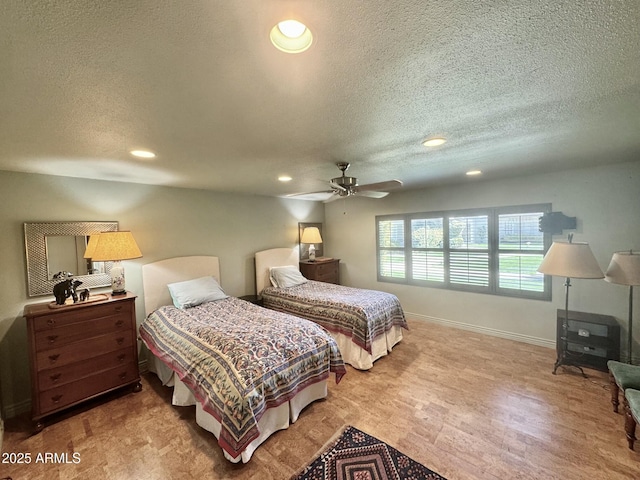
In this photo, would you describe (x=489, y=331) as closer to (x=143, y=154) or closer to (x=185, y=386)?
(x=185, y=386)

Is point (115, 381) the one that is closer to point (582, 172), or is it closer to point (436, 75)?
point (436, 75)

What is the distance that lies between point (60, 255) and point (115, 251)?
2.10ft

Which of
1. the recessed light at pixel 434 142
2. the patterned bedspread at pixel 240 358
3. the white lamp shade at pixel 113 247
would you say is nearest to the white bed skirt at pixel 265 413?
the patterned bedspread at pixel 240 358

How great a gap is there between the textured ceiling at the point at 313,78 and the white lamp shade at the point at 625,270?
1.03 meters

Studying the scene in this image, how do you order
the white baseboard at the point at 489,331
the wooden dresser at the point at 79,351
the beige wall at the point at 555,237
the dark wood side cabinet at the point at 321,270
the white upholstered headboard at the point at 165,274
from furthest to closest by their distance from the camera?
1. the dark wood side cabinet at the point at 321,270
2. the white baseboard at the point at 489,331
3. the white upholstered headboard at the point at 165,274
4. the beige wall at the point at 555,237
5. the wooden dresser at the point at 79,351

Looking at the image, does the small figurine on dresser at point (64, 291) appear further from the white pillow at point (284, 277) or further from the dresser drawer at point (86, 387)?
the white pillow at point (284, 277)

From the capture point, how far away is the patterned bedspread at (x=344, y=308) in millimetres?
3033

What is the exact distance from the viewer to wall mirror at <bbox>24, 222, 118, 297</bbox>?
2516 millimetres

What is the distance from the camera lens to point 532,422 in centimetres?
214

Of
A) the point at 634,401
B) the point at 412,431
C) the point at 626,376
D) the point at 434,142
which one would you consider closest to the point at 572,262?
the point at 626,376

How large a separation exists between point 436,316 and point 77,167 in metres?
5.07

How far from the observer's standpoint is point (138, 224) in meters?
3.21

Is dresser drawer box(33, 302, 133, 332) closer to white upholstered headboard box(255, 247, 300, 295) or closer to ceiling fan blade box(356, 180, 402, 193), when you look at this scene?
white upholstered headboard box(255, 247, 300, 295)

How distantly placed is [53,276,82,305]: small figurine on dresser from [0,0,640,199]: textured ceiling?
3.61ft
